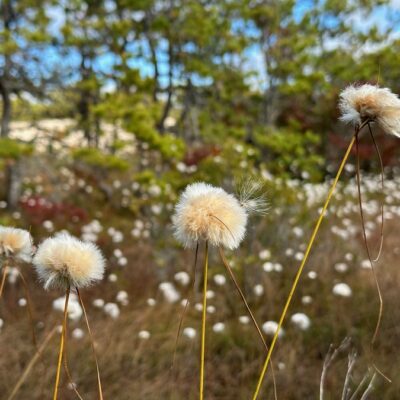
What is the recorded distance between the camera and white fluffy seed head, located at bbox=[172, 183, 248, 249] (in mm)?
1207

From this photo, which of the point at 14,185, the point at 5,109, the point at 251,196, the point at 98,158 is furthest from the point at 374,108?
the point at 14,185

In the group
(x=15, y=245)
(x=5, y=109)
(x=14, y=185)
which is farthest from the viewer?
(x=14, y=185)

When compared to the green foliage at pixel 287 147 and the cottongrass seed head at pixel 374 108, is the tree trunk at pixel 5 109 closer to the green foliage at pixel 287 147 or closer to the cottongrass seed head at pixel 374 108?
the green foliage at pixel 287 147

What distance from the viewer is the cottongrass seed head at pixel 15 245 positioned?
4.91 ft

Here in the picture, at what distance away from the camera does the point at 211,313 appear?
13.3ft

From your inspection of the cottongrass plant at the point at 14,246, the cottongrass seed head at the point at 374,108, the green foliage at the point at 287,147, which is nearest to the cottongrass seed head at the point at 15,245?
the cottongrass plant at the point at 14,246

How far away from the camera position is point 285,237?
5.63m

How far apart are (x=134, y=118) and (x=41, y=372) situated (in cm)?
344

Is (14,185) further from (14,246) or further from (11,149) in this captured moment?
(14,246)

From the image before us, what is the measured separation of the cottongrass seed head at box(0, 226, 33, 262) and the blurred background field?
792 millimetres

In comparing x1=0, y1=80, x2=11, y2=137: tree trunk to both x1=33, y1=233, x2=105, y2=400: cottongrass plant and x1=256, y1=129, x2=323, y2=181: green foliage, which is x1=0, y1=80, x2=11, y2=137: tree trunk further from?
x1=33, y1=233, x2=105, y2=400: cottongrass plant

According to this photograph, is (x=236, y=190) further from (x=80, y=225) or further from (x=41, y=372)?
(x=80, y=225)

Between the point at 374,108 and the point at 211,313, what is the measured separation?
3214 mm

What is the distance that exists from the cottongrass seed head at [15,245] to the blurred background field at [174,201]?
792 millimetres
